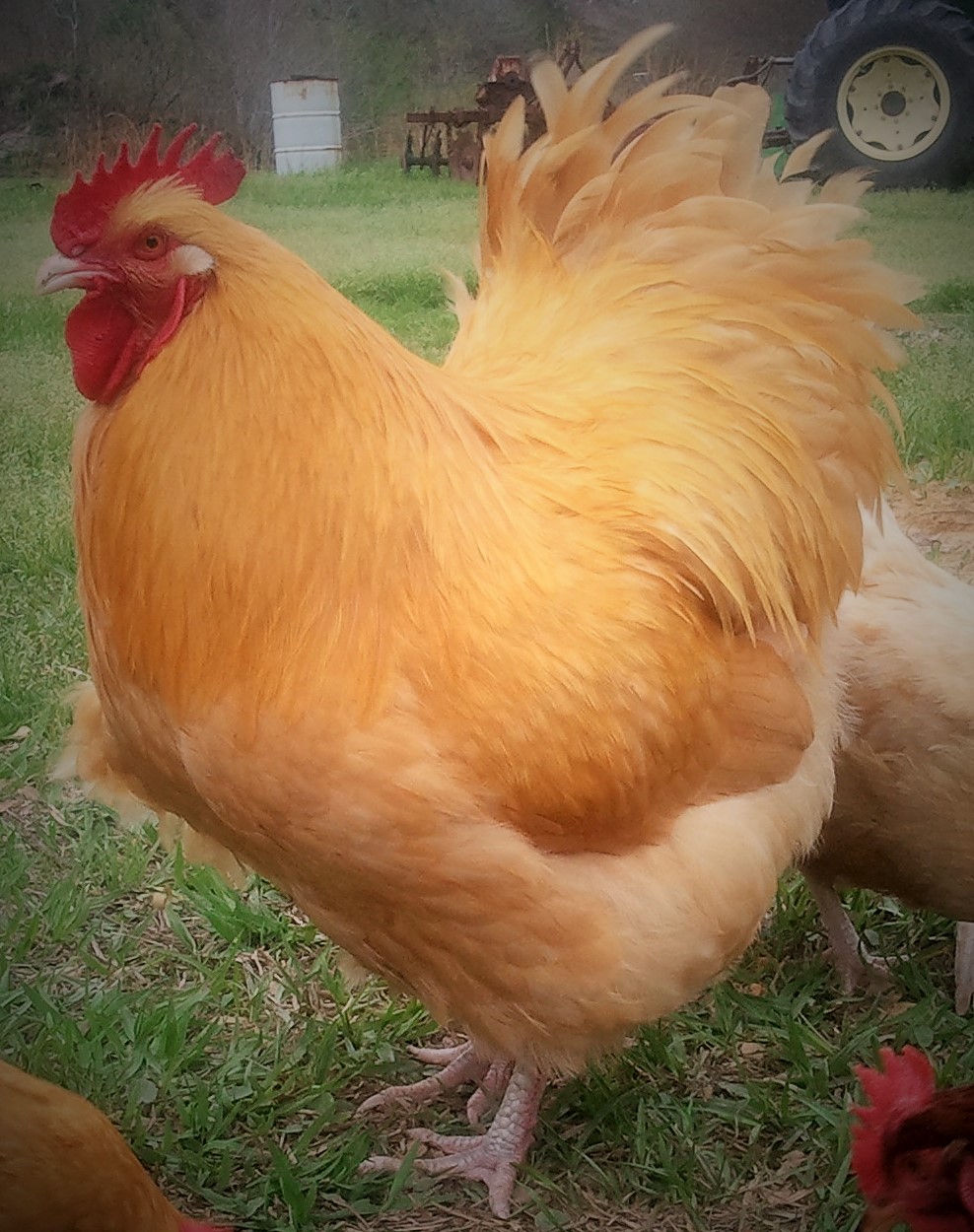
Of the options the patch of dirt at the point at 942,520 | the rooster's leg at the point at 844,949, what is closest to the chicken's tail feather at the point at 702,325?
the patch of dirt at the point at 942,520

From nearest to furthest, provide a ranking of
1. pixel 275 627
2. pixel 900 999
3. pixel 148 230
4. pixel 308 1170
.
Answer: pixel 148 230
pixel 275 627
pixel 308 1170
pixel 900 999

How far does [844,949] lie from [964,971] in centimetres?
20

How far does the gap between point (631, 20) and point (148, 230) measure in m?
0.64

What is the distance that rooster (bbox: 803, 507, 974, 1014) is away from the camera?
66.3 inches

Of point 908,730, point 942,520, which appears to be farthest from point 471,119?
point 908,730

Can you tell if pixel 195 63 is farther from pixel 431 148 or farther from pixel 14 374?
pixel 14 374

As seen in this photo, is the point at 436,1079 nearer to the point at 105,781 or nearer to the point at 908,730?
the point at 105,781

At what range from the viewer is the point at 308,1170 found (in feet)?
5.38

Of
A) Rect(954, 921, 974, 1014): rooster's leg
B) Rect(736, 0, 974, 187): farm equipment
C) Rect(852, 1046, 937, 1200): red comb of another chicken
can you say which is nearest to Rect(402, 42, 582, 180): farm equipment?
Rect(736, 0, 974, 187): farm equipment

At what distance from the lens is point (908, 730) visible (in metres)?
1.71

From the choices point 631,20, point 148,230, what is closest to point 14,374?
point 148,230

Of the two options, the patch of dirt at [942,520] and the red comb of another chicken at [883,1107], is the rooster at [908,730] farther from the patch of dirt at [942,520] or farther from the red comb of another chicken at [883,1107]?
the red comb of another chicken at [883,1107]

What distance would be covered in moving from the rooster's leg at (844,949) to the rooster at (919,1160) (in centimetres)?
51

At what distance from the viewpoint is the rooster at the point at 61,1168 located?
1.25 m
